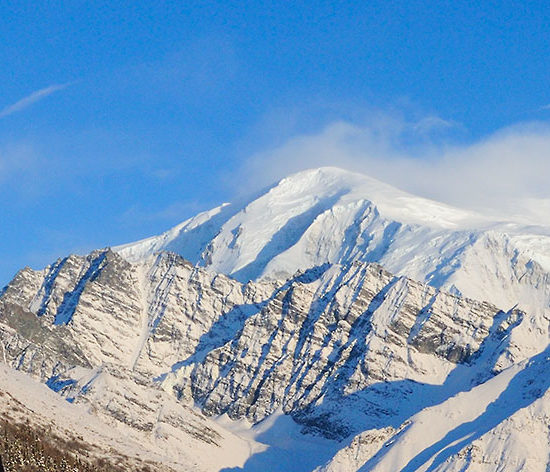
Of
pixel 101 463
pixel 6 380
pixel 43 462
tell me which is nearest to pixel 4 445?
pixel 43 462

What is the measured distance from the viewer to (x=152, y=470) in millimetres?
140375

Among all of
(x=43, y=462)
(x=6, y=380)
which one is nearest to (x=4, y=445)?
(x=43, y=462)

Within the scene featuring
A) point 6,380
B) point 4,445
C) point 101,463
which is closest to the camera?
point 4,445

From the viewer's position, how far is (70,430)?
5655 inches

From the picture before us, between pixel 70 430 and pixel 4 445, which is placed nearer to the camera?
pixel 4 445

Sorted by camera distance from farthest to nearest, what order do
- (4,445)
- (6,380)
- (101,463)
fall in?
(6,380) < (101,463) < (4,445)

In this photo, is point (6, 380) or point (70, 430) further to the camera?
point (6, 380)

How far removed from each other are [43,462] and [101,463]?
14.4m

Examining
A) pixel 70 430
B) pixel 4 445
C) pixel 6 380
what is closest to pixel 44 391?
pixel 6 380

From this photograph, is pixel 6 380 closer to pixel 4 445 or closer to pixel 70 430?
pixel 70 430

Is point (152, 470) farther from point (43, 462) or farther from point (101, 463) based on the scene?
point (43, 462)

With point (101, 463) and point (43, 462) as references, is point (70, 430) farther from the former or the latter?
point (43, 462)

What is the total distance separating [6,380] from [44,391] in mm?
9823

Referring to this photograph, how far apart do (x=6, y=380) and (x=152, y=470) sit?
25.1m
